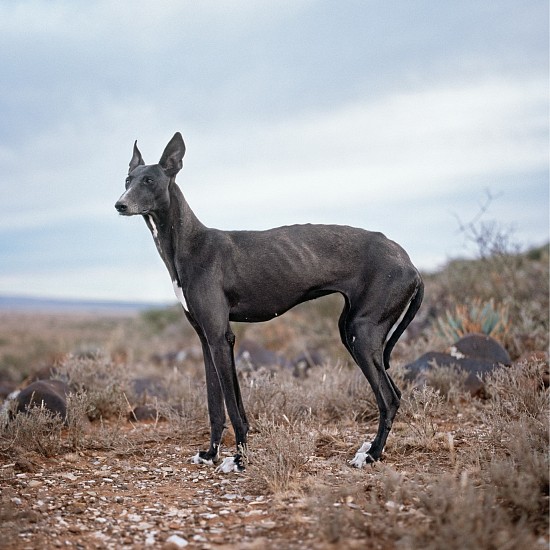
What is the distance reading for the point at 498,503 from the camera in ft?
14.6

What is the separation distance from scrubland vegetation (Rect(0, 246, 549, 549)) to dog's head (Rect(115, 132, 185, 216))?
2.27 m

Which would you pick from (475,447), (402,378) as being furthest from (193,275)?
(402,378)

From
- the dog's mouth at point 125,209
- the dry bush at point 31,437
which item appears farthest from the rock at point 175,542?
the dog's mouth at point 125,209

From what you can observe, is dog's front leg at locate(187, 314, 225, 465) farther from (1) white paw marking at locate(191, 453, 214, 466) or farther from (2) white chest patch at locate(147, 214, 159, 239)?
(2) white chest patch at locate(147, 214, 159, 239)

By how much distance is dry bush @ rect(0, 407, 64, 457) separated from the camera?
6.50m

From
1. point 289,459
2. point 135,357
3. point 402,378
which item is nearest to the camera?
point 289,459

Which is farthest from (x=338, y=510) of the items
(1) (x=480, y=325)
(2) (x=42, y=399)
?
(1) (x=480, y=325)

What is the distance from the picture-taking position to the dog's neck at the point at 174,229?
6203mm

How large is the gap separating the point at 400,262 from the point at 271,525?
2.68 metres

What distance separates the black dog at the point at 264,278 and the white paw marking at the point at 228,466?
0.01 metres

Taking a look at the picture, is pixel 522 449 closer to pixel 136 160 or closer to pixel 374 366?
pixel 374 366

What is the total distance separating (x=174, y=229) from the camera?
623 centimetres

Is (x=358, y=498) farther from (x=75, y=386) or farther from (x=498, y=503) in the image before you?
(x=75, y=386)

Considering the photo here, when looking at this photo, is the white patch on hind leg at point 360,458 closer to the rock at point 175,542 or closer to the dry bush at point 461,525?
the dry bush at point 461,525
